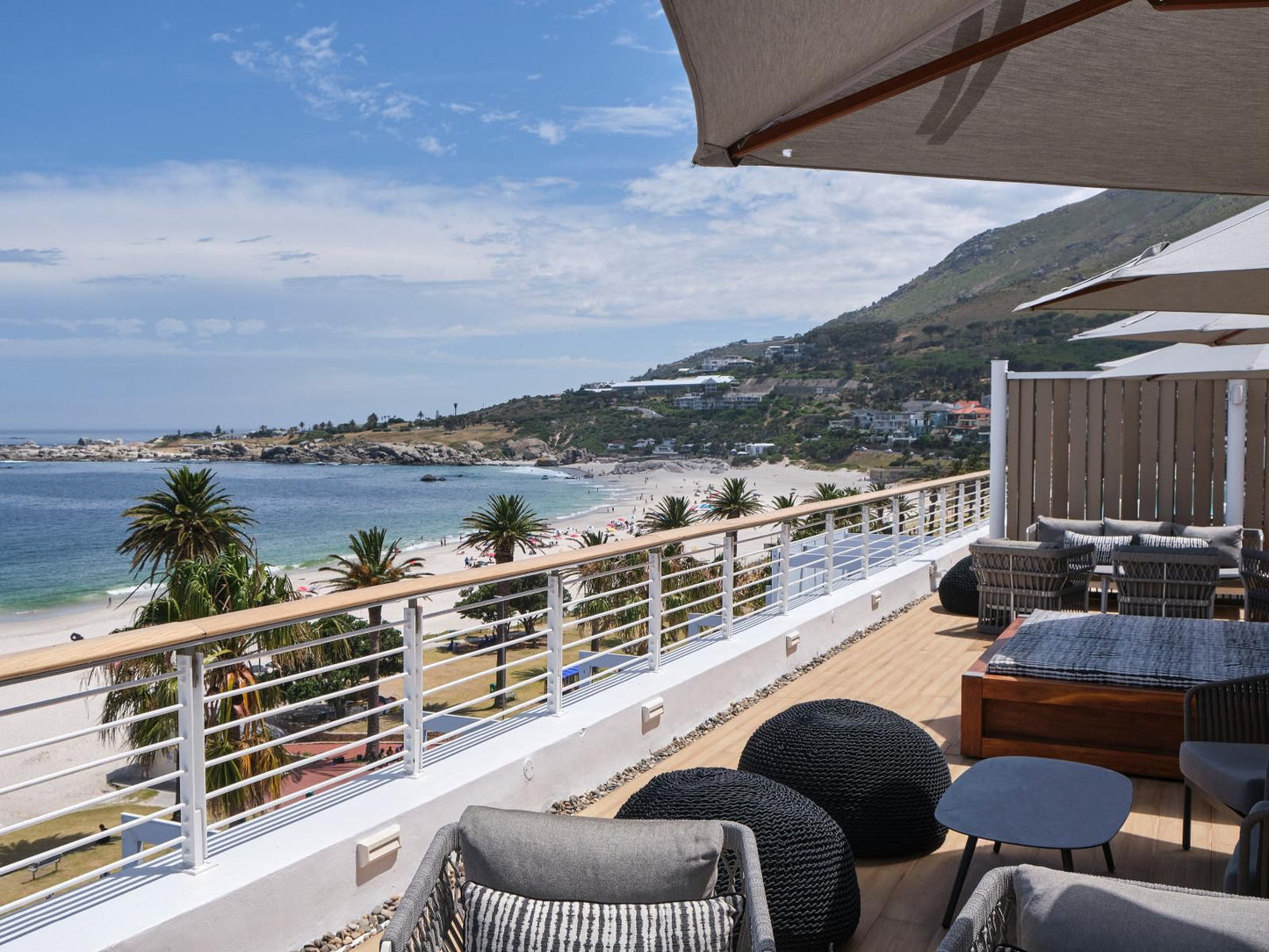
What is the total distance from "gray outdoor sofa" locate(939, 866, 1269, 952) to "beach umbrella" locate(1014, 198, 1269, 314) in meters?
1.66

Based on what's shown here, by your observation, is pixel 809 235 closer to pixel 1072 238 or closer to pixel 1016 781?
pixel 1072 238

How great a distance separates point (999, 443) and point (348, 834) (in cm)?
779

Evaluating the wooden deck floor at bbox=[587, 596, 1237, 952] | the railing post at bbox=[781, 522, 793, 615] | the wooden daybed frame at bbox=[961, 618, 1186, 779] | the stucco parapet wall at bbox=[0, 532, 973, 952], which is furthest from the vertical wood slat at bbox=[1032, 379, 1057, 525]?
the wooden daybed frame at bbox=[961, 618, 1186, 779]

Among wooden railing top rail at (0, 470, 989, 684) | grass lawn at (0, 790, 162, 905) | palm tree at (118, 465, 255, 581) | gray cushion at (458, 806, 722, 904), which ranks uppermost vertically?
wooden railing top rail at (0, 470, 989, 684)

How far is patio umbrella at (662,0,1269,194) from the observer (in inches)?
64.4

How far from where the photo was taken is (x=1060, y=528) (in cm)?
851

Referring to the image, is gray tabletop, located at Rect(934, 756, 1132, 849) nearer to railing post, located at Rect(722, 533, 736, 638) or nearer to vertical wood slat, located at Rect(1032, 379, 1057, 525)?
railing post, located at Rect(722, 533, 736, 638)

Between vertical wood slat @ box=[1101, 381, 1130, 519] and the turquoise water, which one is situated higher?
vertical wood slat @ box=[1101, 381, 1130, 519]

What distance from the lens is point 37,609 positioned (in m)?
52.5

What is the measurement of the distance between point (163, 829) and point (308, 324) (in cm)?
9584

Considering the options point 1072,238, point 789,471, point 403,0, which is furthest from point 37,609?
point 403,0

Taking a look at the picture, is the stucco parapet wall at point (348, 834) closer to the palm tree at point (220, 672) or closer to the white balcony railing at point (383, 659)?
the white balcony railing at point (383, 659)

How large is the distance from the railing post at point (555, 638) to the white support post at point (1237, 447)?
273 inches

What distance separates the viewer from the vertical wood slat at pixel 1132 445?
8.83 meters
